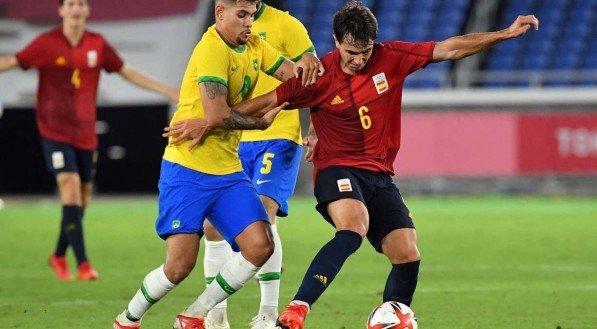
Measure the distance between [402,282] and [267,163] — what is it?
1.50 metres

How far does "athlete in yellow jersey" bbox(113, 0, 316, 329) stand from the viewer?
6883mm

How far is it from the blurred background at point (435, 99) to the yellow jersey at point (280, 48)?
44.0 ft

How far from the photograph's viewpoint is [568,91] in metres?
22.2

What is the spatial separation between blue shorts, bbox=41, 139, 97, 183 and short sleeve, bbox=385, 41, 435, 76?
412cm

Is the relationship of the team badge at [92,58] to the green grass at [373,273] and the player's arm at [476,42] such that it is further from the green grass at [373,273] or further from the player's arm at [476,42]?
the player's arm at [476,42]

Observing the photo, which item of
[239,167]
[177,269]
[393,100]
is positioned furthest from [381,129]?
[177,269]

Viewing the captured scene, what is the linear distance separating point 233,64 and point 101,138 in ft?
57.3

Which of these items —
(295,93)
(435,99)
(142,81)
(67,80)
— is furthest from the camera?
(435,99)

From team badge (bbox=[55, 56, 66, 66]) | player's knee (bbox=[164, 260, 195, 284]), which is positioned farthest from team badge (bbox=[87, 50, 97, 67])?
player's knee (bbox=[164, 260, 195, 284])

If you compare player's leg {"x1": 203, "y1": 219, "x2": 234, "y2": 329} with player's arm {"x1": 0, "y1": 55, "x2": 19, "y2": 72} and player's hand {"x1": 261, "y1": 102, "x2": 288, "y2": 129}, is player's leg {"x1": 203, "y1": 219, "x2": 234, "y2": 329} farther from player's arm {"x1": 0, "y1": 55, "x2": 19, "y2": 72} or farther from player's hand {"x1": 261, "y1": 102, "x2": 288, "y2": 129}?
player's arm {"x1": 0, "y1": 55, "x2": 19, "y2": 72}

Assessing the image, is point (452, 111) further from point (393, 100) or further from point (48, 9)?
point (393, 100)

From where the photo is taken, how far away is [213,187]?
22.9 ft

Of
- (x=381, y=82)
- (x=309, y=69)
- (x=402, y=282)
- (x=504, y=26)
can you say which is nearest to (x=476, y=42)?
(x=381, y=82)

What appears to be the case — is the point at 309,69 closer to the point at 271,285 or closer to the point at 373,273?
the point at 271,285
